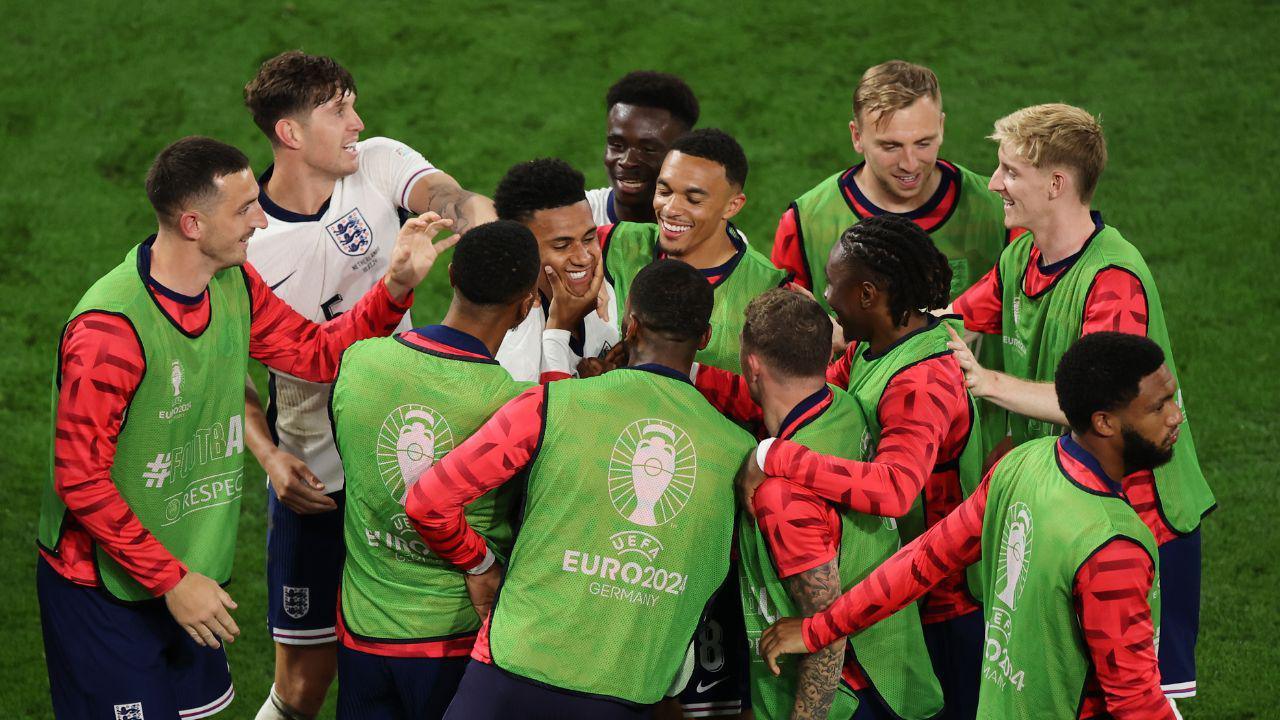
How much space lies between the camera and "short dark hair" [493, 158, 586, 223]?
4.53 meters

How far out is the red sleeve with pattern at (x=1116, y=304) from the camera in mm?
4148

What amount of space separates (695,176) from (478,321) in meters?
1.15

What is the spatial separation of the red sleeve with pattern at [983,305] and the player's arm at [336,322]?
1771mm

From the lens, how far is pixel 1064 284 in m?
4.35

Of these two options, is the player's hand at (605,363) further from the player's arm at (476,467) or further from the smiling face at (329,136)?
the smiling face at (329,136)

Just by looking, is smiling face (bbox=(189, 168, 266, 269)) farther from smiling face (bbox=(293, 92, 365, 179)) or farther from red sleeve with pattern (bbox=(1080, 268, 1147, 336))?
red sleeve with pattern (bbox=(1080, 268, 1147, 336))

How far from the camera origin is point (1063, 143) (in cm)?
431

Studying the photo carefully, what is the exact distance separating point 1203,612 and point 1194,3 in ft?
23.4

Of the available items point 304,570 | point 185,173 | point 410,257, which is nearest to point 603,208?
point 410,257

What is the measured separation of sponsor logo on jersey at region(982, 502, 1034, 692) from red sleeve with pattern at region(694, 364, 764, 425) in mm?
1053

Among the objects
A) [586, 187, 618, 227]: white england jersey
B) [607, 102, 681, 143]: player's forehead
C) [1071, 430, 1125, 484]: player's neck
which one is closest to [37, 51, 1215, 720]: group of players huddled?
[1071, 430, 1125, 484]: player's neck

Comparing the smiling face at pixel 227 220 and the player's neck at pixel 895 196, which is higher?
the player's neck at pixel 895 196

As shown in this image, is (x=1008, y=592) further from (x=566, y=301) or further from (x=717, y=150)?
(x=717, y=150)

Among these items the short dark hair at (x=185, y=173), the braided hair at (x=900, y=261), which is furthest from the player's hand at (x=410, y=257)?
the braided hair at (x=900, y=261)
